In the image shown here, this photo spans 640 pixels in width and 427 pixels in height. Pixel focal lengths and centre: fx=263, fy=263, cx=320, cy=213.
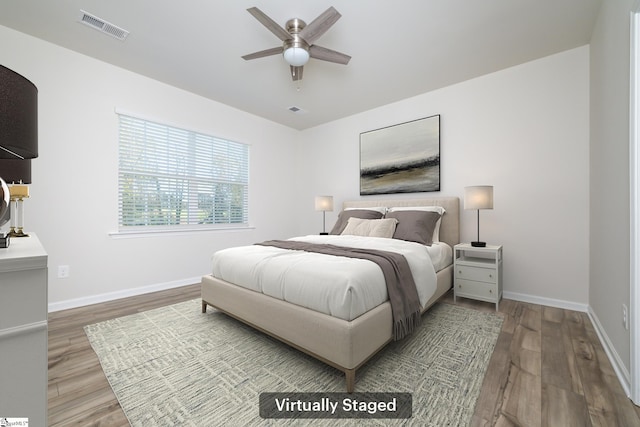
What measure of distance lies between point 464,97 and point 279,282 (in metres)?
3.31

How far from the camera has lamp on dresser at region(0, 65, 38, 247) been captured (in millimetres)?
687

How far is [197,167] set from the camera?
3.91 metres

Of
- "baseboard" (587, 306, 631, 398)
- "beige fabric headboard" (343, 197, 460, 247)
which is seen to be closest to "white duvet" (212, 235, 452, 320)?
"beige fabric headboard" (343, 197, 460, 247)

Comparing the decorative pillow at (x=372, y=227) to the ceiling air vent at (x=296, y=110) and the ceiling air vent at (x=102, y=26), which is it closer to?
the ceiling air vent at (x=296, y=110)

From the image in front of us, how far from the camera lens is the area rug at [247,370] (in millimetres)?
1355

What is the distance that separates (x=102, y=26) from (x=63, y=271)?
8.11 feet

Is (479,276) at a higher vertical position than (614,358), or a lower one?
higher

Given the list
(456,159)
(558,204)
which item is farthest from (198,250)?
(558,204)

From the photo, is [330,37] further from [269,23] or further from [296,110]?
[296,110]

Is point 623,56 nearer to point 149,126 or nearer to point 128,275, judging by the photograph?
point 149,126

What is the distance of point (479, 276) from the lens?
282cm

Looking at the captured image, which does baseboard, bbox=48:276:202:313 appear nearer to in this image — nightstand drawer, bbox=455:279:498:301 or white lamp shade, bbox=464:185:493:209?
nightstand drawer, bbox=455:279:498:301

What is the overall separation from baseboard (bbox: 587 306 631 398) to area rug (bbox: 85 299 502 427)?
2.13ft

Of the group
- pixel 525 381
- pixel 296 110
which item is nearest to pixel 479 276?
pixel 525 381
